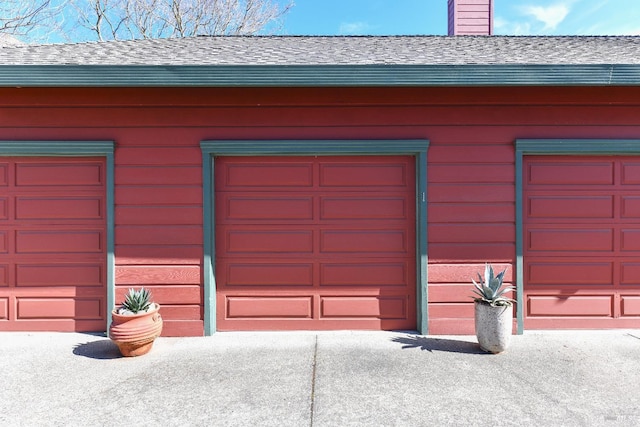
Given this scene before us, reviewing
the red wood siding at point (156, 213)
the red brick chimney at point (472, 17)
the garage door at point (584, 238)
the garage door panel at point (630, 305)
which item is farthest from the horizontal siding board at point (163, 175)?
the red brick chimney at point (472, 17)

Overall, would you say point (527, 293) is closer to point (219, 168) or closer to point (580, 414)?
point (580, 414)

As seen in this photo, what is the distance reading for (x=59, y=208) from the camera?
4.03 metres

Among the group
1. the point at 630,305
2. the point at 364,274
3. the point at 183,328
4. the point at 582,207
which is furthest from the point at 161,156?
the point at 630,305

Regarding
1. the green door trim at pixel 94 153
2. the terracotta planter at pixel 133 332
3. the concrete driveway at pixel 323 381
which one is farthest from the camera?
the green door trim at pixel 94 153

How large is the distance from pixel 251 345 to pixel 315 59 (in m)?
3.56

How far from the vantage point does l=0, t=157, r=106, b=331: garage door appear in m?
4.02

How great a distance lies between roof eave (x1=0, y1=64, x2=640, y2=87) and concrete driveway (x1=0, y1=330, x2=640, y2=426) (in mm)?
2937

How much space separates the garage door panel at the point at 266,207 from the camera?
411 cm

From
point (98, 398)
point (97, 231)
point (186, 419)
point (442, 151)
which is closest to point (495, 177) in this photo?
point (442, 151)

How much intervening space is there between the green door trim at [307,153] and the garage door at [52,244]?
1.29 m

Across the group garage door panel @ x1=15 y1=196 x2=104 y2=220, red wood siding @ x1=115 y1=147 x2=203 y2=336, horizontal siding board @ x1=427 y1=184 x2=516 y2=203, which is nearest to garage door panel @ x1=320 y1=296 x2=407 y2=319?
horizontal siding board @ x1=427 y1=184 x2=516 y2=203

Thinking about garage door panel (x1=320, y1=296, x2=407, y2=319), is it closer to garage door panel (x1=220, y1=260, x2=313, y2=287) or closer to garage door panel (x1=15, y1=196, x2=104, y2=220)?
garage door panel (x1=220, y1=260, x2=313, y2=287)

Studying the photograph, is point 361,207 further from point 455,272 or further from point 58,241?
point 58,241

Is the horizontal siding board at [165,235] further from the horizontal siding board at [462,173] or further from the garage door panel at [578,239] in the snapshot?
the garage door panel at [578,239]
